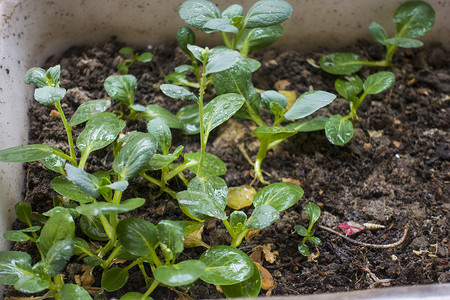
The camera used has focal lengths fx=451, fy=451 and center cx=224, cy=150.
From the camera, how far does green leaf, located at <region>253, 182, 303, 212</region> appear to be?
3.63 feet

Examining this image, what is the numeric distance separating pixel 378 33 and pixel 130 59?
85 centimetres

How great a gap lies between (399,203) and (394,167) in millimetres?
130

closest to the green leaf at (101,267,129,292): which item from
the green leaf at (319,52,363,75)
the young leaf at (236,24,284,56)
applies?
the young leaf at (236,24,284,56)

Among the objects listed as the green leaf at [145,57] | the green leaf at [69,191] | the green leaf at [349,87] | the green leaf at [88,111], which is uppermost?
the green leaf at [88,111]

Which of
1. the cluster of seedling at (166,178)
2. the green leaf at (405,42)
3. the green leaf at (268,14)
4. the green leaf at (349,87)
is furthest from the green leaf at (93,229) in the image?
the green leaf at (405,42)

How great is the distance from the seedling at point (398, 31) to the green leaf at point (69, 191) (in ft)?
2.94

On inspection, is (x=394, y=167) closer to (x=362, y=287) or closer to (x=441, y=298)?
(x=362, y=287)

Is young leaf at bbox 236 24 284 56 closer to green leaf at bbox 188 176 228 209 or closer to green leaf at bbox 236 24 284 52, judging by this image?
green leaf at bbox 236 24 284 52

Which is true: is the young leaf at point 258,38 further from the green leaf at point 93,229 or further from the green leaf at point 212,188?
the green leaf at point 93,229

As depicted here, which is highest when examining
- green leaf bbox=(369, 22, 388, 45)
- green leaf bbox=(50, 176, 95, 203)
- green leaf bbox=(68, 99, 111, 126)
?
green leaf bbox=(68, 99, 111, 126)

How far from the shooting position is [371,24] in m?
1.56

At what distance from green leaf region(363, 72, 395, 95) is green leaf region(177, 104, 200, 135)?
20.9 inches

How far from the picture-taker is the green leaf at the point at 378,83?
4.53 ft

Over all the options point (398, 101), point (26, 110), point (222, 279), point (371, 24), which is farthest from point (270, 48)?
point (222, 279)
